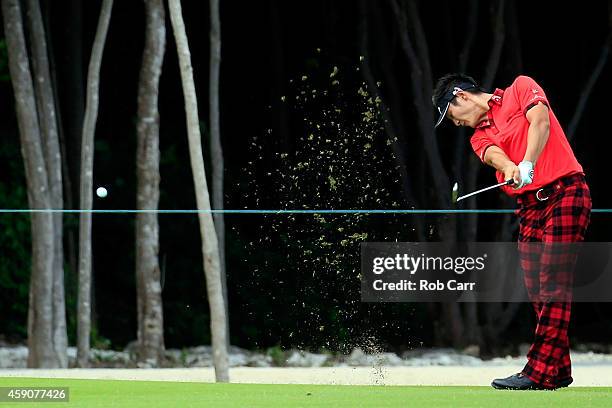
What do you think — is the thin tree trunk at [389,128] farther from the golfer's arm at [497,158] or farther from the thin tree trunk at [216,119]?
the golfer's arm at [497,158]

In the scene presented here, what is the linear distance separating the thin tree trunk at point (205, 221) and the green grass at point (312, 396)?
3051mm

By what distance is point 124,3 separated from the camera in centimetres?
1399

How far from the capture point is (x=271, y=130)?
522 inches

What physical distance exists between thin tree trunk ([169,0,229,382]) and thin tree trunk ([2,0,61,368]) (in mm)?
1916

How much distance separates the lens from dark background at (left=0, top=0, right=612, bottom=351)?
41.2 ft

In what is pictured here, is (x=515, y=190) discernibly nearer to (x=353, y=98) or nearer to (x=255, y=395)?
(x=255, y=395)

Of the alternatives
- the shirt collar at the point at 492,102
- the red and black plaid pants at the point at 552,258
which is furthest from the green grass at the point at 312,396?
the shirt collar at the point at 492,102

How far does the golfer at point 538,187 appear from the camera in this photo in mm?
5754

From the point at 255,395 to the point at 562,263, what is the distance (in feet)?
4.44

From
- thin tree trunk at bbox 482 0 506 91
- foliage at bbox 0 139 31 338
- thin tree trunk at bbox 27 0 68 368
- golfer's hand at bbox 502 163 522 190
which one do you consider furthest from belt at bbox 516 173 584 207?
foliage at bbox 0 139 31 338

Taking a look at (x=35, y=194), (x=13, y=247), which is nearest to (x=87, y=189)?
(x=35, y=194)

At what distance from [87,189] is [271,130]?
84.2 inches

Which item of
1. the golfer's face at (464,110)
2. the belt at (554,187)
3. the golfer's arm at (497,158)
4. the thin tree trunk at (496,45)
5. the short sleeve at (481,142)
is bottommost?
the belt at (554,187)

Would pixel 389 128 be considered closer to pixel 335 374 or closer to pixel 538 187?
pixel 335 374
